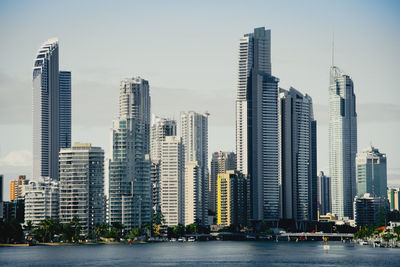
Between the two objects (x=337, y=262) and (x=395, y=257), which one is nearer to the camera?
(x=337, y=262)

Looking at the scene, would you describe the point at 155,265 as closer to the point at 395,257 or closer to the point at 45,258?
the point at 45,258

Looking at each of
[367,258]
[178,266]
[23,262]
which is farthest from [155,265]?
[367,258]

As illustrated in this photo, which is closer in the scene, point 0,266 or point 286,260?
point 0,266

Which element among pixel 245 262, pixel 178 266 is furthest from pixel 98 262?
pixel 245 262

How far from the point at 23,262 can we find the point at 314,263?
6545 cm

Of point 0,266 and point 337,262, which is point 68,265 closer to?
point 0,266

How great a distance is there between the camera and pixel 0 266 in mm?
172375

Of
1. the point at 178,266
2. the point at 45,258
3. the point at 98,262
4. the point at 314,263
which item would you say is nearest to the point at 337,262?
the point at 314,263

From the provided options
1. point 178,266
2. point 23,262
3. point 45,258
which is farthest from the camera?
point 45,258

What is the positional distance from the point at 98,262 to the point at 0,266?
22.1 meters

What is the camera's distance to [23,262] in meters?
183

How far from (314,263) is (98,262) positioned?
159 ft

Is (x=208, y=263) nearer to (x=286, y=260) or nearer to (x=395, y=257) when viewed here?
(x=286, y=260)

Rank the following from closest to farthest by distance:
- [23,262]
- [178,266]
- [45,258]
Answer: [178,266] → [23,262] → [45,258]
